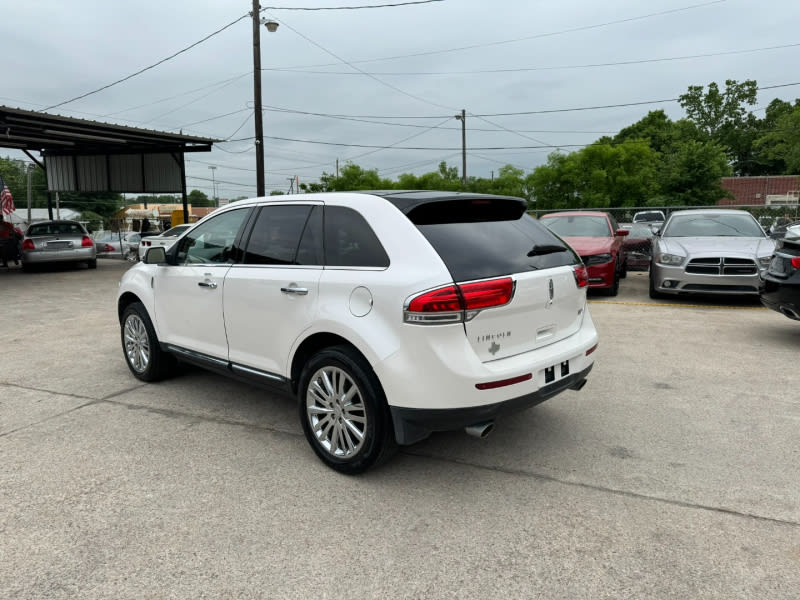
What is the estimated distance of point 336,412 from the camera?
358 cm

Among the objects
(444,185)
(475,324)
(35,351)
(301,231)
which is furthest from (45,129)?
(444,185)

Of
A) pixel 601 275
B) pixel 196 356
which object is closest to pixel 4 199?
pixel 601 275

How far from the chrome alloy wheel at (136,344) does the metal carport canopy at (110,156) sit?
14502mm

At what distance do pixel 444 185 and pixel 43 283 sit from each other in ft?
154

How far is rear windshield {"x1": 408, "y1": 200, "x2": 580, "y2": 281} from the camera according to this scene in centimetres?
331

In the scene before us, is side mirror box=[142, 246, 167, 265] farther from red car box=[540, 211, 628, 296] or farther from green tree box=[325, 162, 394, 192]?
green tree box=[325, 162, 394, 192]

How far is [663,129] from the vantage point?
2795 inches

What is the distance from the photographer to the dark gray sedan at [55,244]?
56.4 feet

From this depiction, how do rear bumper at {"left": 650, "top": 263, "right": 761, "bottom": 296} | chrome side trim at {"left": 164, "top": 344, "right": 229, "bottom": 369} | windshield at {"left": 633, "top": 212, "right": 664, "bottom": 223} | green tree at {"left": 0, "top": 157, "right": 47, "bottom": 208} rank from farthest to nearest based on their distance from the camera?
1. green tree at {"left": 0, "top": 157, "right": 47, "bottom": 208}
2. windshield at {"left": 633, "top": 212, "right": 664, "bottom": 223}
3. rear bumper at {"left": 650, "top": 263, "right": 761, "bottom": 296}
4. chrome side trim at {"left": 164, "top": 344, "right": 229, "bottom": 369}

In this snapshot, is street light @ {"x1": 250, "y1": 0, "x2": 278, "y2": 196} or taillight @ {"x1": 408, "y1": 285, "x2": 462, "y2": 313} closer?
taillight @ {"x1": 408, "y1": 285, "x2": 462, "y2": 313}

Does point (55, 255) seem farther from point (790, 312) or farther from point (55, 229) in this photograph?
point (790, 312)

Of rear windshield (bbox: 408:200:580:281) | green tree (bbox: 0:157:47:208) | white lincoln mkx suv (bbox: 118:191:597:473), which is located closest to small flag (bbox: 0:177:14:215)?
white lincoln mkx suv (bbox: 118:191:597:473)

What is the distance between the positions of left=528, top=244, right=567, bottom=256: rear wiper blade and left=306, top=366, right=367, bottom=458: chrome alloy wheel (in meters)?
1.40

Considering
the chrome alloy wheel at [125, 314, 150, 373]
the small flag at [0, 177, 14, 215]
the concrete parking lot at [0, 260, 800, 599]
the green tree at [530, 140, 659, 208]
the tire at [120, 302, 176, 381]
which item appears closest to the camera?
the concrete parking lot at [0, 260, 800, 599]
